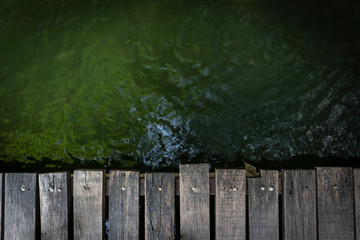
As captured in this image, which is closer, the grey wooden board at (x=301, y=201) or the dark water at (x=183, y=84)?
the grey wooden board at (x=301, y=201)

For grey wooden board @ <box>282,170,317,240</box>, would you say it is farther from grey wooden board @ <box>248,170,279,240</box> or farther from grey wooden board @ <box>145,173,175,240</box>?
grey wooden board @ <box>145,173,175,240</box>

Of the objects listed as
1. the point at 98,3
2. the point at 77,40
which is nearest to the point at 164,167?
the point at 77,40

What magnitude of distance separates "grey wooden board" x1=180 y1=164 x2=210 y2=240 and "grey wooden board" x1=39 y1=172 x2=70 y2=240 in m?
0.91

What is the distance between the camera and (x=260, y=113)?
107 inches

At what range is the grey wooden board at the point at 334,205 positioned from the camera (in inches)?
82.6

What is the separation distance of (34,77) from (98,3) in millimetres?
1019

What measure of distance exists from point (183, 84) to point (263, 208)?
1352mm

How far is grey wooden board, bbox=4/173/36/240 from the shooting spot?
2.18m

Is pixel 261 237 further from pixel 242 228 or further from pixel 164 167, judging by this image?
pixel 164 167

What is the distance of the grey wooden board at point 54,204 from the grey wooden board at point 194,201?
909mm

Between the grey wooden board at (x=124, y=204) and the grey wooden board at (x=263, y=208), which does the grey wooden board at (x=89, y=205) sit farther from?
the grey wooden board at (x=263, y=208)

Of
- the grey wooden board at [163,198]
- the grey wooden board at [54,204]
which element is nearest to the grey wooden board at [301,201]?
the grey wooden board at [163,198]

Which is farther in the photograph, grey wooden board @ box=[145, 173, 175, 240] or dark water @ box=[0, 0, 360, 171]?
dark water @ box=[0, 0, 360, 171]

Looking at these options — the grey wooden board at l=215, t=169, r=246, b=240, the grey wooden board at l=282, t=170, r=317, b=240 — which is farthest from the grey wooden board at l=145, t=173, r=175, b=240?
the grey wooden board at l=282, t=170, r=317, b=240
